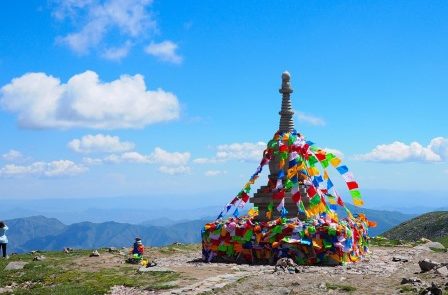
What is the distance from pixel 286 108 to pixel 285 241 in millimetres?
9763

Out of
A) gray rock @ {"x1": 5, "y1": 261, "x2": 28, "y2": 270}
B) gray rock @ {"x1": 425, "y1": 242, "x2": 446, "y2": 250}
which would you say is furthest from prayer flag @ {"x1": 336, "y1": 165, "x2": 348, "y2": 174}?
gray rock @ {"x1": 5, "y1": 261, "x2": 28, "y2": 270}

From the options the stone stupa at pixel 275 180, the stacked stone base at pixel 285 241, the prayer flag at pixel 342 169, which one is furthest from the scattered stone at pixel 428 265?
the prayer flag at pixel 342 169

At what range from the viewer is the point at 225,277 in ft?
70.6

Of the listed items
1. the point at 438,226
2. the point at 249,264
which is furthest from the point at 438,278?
the point at 438,226

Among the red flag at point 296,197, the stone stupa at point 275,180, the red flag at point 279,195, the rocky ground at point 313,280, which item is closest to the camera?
the rocky ground at point 313,280

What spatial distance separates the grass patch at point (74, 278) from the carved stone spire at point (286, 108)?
1290 cm

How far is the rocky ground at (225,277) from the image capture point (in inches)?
718

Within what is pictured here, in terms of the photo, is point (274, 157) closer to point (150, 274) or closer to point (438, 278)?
point (150, 274)

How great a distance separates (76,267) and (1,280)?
4035mm

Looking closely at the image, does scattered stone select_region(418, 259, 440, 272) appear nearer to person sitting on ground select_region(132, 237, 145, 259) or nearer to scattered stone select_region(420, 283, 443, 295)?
scattered stone select_region(420, 283, 443, 295)

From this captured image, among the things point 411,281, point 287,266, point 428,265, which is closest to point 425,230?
point 287,266

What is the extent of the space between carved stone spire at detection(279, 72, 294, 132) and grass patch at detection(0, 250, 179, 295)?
1290 cm

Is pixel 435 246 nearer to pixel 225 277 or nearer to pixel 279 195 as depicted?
pixel 279 195

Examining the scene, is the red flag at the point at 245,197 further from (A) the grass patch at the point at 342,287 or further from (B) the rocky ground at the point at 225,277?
(A) the grass patch at the point at 342,287
